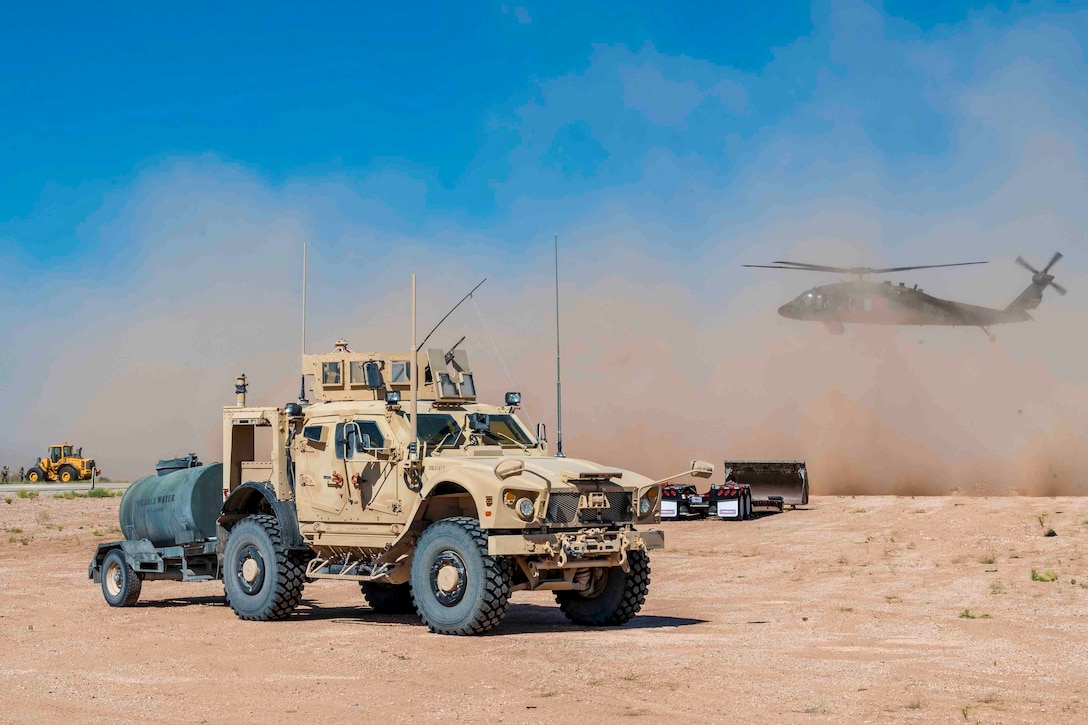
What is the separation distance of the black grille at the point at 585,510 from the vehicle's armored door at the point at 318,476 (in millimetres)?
3080

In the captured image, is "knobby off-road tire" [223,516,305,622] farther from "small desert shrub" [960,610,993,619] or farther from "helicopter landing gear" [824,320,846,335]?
"helicopter landing gear" [824,320,846,335]

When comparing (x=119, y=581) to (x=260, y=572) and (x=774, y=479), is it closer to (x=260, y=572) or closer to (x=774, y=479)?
(x=260, y=572)

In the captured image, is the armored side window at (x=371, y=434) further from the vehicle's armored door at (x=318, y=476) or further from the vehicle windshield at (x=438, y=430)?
the vehicle windshield at (x=438, y=430)

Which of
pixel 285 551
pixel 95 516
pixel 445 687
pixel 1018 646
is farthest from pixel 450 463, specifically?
pixel 95 516

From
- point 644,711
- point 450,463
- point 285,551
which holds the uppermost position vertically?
point 450,463

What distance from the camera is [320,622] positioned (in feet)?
53.4

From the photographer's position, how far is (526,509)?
13930 mm

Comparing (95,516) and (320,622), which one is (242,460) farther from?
(95,516)

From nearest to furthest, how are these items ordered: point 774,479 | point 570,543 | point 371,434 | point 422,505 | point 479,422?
point 570,543 < point 422,505 < point 371,434 < point 479,422 < point 774,479

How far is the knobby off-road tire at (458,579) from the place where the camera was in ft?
45.5

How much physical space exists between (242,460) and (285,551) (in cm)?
217

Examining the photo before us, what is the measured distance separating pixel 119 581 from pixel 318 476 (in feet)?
15.5

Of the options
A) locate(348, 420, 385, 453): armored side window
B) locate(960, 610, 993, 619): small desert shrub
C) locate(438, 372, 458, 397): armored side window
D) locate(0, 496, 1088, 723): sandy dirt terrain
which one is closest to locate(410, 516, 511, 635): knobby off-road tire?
locate(0, 496, 1088, 723): sandy dirt terrain

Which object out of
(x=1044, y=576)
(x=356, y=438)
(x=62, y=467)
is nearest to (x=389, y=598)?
(x=356, y=438)
